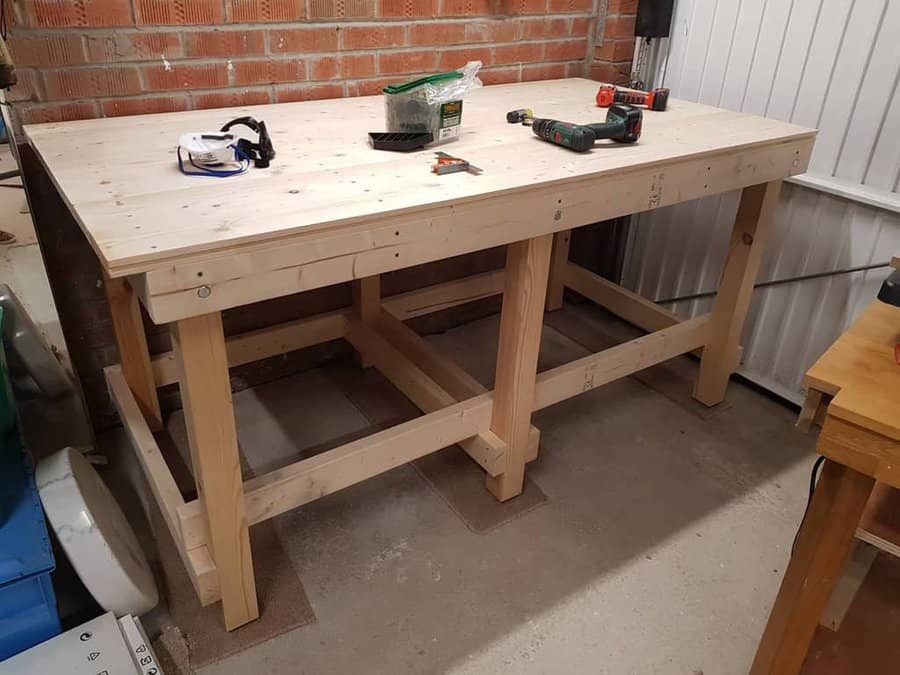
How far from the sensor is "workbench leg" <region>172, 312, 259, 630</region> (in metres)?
1.18

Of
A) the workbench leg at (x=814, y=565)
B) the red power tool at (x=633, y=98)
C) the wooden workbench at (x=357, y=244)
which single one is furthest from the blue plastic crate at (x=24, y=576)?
the red power tool at (x=633, y=98)

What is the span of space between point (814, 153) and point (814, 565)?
1473mm

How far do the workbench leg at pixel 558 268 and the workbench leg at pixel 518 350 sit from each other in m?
1.01

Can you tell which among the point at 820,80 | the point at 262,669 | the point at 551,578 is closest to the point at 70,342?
the point at 262,669

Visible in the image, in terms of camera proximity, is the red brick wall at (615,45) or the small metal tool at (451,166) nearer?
the small metal tool at (451,166)

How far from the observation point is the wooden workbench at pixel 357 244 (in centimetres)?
115

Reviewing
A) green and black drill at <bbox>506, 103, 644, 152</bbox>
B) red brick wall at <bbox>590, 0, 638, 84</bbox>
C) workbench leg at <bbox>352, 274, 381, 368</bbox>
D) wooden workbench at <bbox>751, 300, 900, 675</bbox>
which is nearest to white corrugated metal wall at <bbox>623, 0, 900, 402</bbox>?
red brick wall at <bbox>590, 0, 638, 84</bbox>

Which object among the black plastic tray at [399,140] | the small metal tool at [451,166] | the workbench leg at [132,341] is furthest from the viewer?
the workbench leg at [132,341]

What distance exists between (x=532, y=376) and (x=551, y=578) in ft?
1.62

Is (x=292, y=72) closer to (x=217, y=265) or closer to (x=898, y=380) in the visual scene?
(x=217, y=265)

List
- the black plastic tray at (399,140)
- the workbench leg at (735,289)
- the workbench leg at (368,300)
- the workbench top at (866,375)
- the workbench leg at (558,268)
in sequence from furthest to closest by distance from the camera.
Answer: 1. the workbench leg at (558,268)
2. the workbench leg at (368,300)
3. the workbench leg at (735,289)
4. the black plastic tray at (399,140)
5. the workbench top at (866,375)

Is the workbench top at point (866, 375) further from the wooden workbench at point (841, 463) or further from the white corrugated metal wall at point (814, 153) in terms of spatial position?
the white corrugated metal wall at point (814, 153)

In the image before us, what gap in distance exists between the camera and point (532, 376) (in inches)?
68.1

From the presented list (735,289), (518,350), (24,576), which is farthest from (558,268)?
(24,576)
